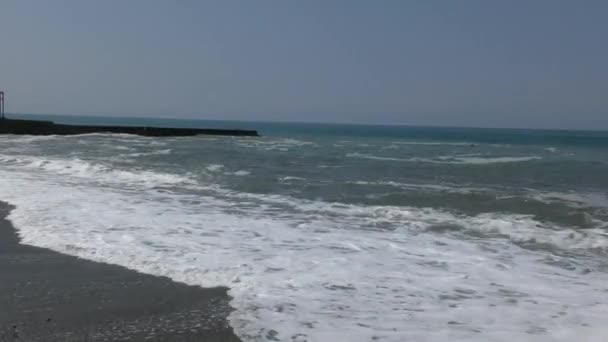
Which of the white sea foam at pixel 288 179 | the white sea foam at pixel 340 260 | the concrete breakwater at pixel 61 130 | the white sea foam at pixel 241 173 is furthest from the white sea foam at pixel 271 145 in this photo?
the white sea foam at pixel 340 260

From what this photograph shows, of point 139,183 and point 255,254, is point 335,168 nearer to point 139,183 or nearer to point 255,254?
point 139,183

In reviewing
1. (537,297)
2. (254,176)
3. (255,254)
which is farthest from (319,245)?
(254,176)

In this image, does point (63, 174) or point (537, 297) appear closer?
point (537, 297)

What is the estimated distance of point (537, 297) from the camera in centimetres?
515

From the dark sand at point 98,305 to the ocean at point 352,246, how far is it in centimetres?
21

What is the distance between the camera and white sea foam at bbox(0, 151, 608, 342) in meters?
4.37

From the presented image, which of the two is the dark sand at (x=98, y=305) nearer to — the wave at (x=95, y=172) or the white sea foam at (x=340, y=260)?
the white sea foam at (x=340, y=260)

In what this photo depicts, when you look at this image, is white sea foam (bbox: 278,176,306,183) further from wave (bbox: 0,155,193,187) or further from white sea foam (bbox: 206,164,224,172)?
white sea foam (bbox: 206,164,224,172)

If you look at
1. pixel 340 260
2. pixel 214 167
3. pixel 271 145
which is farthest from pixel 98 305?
pixel 271 145

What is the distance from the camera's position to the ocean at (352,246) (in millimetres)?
4461

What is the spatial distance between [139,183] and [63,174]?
2731 mm

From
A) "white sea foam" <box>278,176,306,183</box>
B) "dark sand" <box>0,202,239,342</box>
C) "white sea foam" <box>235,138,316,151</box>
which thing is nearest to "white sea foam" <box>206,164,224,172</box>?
"white sea foam" <box>278,176,306,183</box>

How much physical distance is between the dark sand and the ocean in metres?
0.21

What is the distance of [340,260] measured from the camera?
634cm
